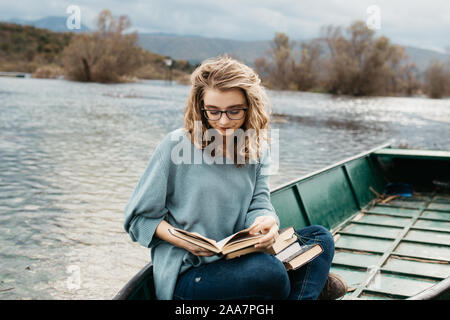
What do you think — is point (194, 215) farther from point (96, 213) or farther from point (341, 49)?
point (341, 49)

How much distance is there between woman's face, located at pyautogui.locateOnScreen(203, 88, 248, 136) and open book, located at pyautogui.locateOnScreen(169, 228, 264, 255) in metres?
0.53

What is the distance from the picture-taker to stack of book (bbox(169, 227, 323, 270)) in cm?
208

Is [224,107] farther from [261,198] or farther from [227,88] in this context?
[261,198]

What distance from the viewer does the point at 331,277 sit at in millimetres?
2707

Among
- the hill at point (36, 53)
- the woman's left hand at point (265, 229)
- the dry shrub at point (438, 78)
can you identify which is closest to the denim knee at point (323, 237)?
the woman's left hand at point (265, 229)

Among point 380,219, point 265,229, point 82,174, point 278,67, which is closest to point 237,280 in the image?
point 265,229

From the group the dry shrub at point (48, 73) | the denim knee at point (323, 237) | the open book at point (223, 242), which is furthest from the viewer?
the dry shrub at point (48, 73)

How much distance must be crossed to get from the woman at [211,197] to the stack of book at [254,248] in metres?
0.04

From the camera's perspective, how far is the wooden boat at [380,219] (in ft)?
11.9

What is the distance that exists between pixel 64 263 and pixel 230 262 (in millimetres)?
4225

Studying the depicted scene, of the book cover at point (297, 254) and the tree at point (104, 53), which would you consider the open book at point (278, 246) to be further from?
the tree at point (104, 53)

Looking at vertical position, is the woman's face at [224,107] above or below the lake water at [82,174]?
above

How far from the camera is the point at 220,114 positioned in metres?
2.30
